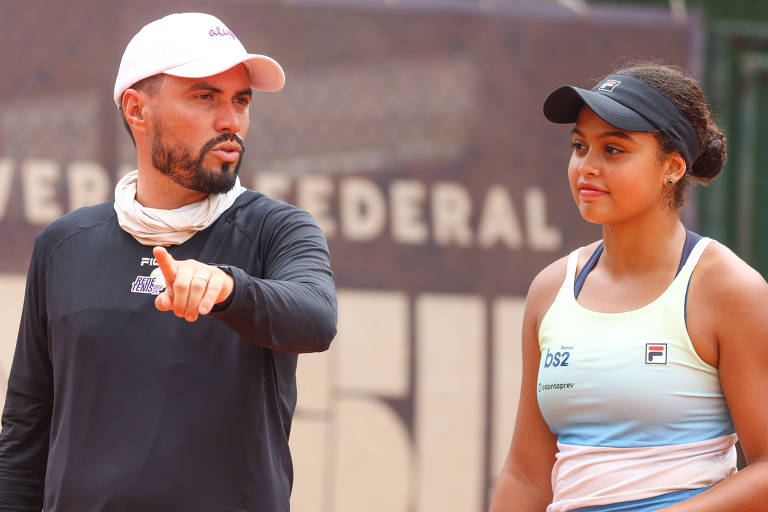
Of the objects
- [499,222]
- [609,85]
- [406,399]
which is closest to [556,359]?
[609,85]

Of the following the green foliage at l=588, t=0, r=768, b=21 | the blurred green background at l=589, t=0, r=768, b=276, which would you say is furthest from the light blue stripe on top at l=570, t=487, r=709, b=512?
the green foliage at l=588, t=0, r=768, b=21

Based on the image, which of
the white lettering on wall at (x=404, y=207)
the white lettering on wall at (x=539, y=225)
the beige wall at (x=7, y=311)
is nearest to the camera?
the beige wall at (x=7, y=311)

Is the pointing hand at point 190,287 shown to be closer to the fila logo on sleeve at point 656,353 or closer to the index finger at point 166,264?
the index finger at point 166,264

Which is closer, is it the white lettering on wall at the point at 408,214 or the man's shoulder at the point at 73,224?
the man's shoulder at the point at 73,224

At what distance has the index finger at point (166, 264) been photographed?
1868 millimetres

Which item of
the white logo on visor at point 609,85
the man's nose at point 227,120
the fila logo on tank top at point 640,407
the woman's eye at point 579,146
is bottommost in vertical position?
the fila logo on tank top at point 640,407

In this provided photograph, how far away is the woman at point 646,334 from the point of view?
208cm

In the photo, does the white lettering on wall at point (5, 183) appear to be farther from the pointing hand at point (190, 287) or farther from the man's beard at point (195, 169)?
the pointing hand at point (190, 287)

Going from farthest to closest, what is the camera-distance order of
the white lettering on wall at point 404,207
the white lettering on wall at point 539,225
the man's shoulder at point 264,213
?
1. the white lettering on wall at point 539,225
2. the white lettering on wall at point 404,207
3. the man's shoulder at point 264,213

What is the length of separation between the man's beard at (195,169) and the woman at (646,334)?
2.45 ft

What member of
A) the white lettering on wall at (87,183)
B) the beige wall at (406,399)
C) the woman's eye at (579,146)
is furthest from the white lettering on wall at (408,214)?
the woman's eye at (579,146)

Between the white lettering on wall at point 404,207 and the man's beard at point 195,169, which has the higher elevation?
the white lettering on wall at point 404,207

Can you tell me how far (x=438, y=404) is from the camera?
477 cm

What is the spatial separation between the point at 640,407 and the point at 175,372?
0.96 m
